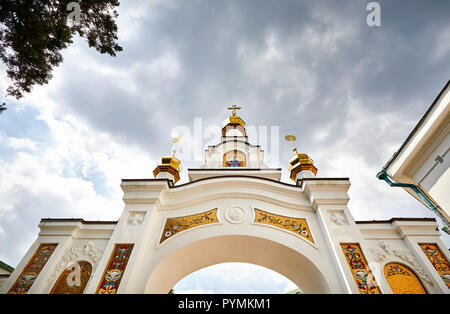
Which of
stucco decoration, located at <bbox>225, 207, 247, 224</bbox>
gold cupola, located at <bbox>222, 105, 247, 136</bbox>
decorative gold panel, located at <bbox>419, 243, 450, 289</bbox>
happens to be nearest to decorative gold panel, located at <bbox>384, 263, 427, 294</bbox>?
decorative gold panel, located at <bbox>419, 243, 450, 289</bbox>

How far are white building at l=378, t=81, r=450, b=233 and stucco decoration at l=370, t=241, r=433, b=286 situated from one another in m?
1.49

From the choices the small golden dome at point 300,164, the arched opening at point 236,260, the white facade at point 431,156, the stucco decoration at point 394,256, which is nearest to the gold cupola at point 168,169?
the arched opening at point 236,260

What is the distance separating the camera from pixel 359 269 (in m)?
4.96

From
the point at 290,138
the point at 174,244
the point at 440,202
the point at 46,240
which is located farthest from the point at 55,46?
the point at 440,202

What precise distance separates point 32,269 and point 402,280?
840 cm

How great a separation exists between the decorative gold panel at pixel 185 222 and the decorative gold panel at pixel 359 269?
10.6 feet

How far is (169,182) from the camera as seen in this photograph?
7.03 metres

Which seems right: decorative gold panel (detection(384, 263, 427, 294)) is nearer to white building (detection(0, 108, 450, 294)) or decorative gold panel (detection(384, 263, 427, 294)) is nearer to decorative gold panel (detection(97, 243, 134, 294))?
white building (detection(0, 108, 450, 294))

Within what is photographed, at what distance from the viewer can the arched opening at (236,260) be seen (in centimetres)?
553

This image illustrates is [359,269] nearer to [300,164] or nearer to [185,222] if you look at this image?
[300,164]

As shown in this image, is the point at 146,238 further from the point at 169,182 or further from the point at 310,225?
the point at 310,225

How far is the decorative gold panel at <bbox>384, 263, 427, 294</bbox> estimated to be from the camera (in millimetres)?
4902

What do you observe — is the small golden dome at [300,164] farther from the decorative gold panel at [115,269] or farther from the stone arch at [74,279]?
the stone arch at [74,279]
